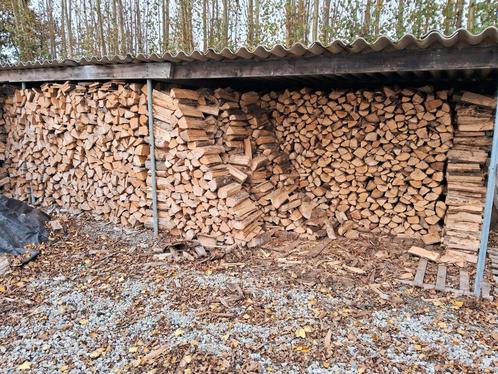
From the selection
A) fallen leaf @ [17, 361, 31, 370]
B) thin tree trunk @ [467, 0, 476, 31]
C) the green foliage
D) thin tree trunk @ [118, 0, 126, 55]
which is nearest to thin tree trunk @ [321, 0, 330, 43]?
the green foliage

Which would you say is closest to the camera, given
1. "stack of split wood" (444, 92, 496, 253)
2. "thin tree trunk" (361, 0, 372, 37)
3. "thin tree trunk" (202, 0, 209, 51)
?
"stack of split wood" (444, 92, 496, 253)

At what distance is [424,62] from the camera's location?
Answer: 293 cm

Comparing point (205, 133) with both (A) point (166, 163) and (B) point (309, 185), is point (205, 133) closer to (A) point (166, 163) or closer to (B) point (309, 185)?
(A) point (166, 163)

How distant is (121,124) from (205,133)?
112cm

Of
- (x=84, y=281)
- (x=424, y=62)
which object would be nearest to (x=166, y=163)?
(x=84, y=281)

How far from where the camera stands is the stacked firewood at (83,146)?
4.44 meters

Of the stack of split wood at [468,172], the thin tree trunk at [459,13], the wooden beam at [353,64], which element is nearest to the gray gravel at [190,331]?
the stack of split wood at [468,172]

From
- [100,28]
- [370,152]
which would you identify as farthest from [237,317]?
[100,28]

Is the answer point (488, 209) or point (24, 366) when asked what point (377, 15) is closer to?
point (488, 209)

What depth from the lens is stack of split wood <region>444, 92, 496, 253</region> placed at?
3.72m

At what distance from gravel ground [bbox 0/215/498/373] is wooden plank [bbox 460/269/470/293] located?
7.9 inches

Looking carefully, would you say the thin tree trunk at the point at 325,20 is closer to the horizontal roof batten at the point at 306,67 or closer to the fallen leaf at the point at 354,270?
the horizontal roof batten at the point at 306,67

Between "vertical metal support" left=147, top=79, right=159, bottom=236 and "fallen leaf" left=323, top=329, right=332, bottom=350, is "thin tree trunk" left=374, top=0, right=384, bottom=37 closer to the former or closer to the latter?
"vertical metal support" left=147, top=79, right=159, bottom=236

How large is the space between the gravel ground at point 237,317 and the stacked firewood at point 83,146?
1.06m
